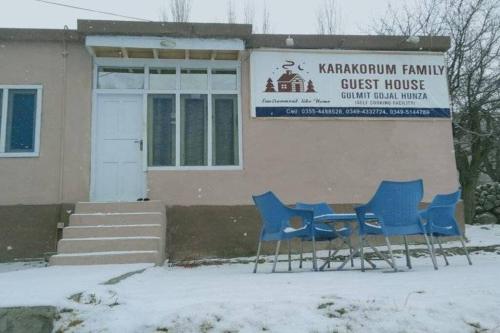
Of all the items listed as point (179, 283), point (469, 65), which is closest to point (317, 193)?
point (179, 283)

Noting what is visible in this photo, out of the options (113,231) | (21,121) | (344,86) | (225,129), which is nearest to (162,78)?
(225,129)

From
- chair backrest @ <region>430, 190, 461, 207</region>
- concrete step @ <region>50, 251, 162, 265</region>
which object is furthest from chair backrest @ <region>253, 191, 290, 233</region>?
chair backrest @ <region>430, 190, 461, 207</region>

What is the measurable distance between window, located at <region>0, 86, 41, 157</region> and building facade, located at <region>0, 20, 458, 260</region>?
19 millimetres

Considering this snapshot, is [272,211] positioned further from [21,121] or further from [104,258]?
[21,121]

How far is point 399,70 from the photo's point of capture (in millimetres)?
8852

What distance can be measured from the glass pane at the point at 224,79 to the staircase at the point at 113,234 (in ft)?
7.52

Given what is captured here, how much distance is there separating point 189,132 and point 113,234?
2329 mm

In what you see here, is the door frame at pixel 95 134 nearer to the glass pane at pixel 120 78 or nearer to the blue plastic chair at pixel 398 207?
the glass pane at pixel 120 78

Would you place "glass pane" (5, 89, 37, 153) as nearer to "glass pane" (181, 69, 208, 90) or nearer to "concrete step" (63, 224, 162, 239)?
"concrete step" (63, 224, 162, 239)

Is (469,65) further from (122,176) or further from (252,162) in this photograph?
(122,176)

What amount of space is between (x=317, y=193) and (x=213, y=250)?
192cm

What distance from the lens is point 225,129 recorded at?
28.3ft

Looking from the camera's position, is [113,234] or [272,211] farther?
[113,234]

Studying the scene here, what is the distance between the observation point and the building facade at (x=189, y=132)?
8.08 m
